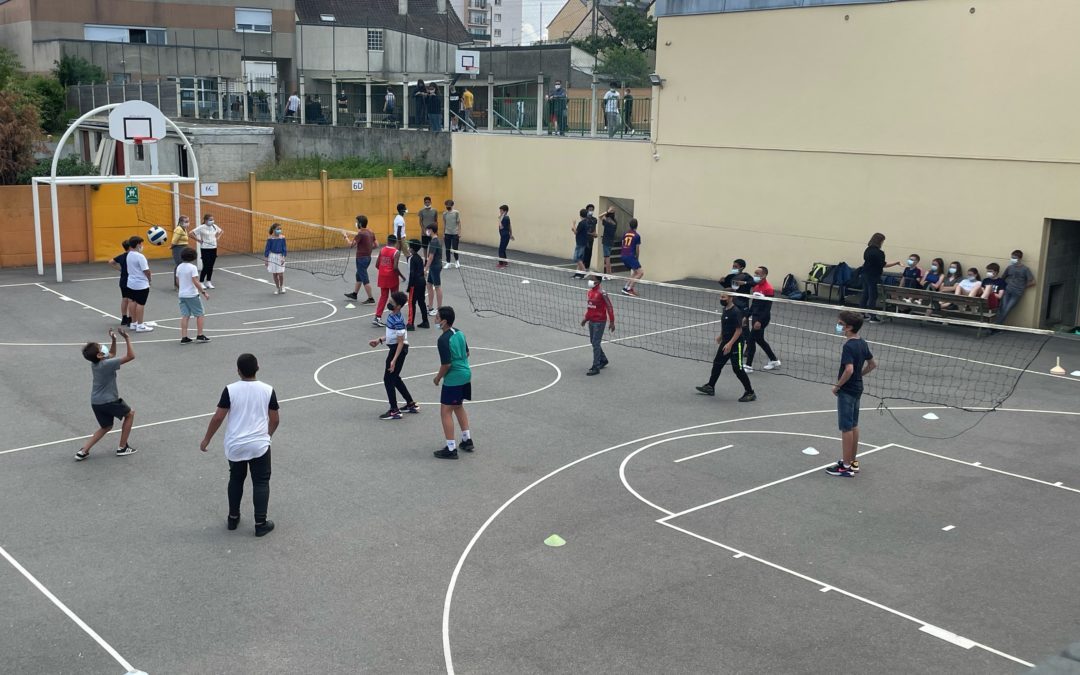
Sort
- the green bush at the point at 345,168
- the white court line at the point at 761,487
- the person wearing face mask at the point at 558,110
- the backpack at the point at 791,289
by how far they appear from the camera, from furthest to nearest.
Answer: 1. the green bush at the point at 345,168
2. the person wearing face mask at the point at 558,110
3. the backpack at the point at 791,289
4. the white court line at the point at 761,487

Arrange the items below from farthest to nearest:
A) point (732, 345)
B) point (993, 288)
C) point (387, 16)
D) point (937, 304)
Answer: point (387, 16), point (937, 304), point (993, 288), point (732, 345)

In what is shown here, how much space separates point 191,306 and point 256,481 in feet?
30.1

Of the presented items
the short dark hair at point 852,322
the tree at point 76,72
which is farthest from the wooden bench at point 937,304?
the tree at point 76,72

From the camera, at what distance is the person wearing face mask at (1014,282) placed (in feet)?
67.8

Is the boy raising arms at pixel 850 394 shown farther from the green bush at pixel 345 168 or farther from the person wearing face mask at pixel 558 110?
the green bush at pixel 345 168

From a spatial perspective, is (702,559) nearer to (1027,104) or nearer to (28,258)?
(1027,104)

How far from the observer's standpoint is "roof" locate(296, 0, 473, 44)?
6150cm

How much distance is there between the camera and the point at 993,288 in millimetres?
20828

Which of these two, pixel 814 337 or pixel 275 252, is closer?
pixel 814 337

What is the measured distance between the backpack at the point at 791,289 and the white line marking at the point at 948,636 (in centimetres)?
1612

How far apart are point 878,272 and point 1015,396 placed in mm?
6088

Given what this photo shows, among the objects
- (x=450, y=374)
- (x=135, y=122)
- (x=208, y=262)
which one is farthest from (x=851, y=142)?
(x=135, y=122)

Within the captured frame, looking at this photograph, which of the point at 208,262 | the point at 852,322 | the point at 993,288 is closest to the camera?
the point at 852,322

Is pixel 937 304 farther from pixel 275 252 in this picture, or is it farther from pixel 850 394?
pixel 275 252
